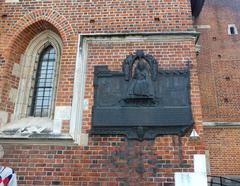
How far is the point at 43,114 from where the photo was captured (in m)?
5.17

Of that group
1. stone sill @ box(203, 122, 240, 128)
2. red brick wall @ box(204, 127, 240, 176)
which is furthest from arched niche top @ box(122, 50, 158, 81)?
red brick wall @ box(204, 127, 240, 176)

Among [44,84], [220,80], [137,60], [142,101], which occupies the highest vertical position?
[220,80]

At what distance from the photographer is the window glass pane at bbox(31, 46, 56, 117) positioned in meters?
5.23

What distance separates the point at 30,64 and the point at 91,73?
71.0 inches

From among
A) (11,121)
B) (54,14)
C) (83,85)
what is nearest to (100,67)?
(83,85)

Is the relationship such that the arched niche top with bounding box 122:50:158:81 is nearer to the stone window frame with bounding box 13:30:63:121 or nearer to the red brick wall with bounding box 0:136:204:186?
the red brick wall with bounding box 0:136:204:186

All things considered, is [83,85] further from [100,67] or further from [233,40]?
[233,40]

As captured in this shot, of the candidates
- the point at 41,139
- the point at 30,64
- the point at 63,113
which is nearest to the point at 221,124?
the point at 63,113

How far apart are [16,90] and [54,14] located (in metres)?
2.11

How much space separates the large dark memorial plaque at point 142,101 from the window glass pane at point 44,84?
1.40 metres

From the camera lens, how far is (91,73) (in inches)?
191

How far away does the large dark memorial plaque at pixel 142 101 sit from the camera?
427cm

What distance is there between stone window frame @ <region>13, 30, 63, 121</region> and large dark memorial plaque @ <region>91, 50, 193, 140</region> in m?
1.38

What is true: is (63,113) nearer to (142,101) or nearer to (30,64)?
(142,101)
